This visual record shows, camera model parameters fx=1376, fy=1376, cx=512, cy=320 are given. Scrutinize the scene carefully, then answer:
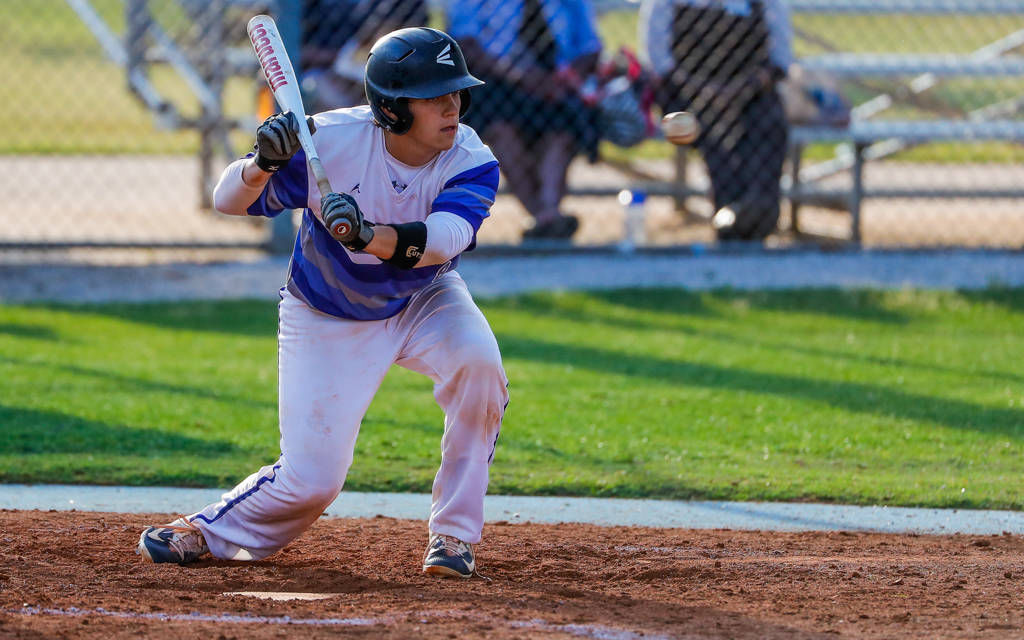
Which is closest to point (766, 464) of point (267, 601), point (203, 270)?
point (267, 601)

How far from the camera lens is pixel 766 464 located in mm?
5234

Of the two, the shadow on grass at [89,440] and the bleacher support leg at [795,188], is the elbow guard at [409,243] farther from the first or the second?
the bleacher support leg at [795,188]

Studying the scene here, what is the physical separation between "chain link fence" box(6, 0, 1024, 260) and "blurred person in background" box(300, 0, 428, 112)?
0.05 feet

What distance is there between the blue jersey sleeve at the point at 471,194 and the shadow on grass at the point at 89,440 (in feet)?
6.37

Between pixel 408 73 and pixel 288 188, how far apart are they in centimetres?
47

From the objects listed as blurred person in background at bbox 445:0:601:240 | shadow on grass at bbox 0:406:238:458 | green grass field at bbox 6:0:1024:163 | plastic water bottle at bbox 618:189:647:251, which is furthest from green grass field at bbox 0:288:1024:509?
green grass field at bbox 6:0:1024:163

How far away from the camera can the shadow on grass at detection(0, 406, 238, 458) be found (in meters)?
5.29

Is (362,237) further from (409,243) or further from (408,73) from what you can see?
(408,73)

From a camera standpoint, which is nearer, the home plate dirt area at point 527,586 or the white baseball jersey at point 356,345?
the home plate dirt area at point 527,586

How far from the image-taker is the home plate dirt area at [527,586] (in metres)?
3.23

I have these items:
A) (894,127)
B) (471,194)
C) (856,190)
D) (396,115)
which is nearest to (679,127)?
(471,194)

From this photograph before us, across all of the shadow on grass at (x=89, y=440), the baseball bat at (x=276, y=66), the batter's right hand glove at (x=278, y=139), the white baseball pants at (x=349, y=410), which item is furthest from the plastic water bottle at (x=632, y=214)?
the batter's right hand glove at (x=278, y=139)

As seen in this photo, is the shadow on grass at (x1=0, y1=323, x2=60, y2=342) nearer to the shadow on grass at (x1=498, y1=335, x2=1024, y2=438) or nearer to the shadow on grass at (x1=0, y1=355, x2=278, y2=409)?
the shadow on grass at (x1=0, y1=355, x2=278, y2=409)

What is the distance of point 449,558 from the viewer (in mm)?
3773
